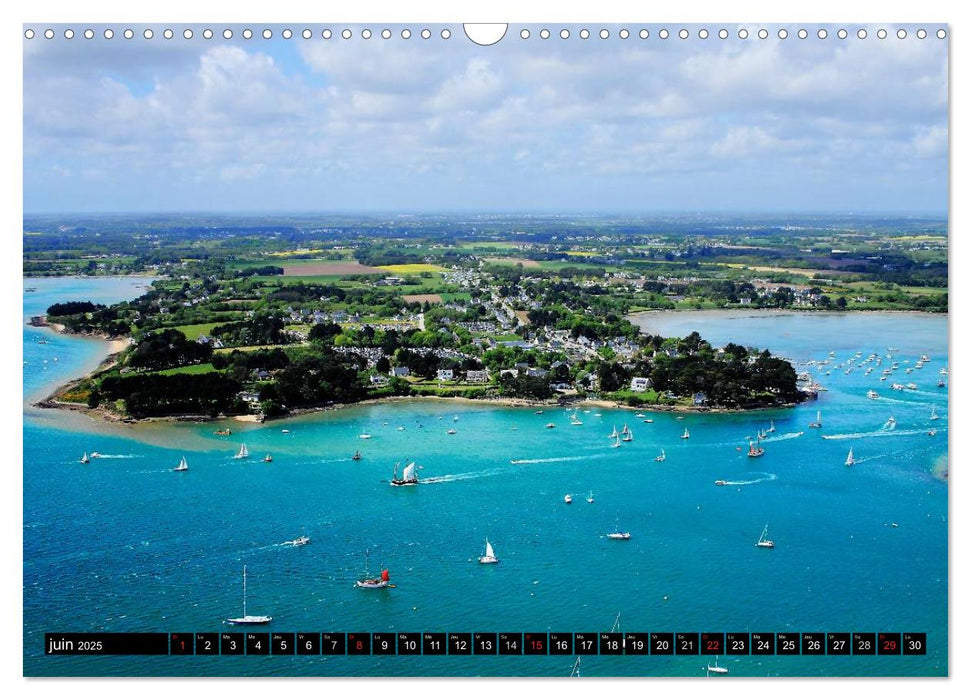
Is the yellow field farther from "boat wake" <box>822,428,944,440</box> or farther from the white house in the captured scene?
"boat wake" <box>822,428,944,440</box>

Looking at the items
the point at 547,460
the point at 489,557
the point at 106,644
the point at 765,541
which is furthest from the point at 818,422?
the point at 106,644

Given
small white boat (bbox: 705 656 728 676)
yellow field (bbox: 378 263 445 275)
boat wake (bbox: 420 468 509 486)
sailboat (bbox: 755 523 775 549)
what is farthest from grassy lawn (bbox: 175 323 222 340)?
small white boat (bbox: 705 656 728 676)

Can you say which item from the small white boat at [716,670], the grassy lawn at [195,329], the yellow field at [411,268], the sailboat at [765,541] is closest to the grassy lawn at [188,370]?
the grassy lawn at [195,329]

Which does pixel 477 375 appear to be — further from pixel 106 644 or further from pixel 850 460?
pixel 106 644

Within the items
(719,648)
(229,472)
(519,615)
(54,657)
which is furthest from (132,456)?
(719,648)

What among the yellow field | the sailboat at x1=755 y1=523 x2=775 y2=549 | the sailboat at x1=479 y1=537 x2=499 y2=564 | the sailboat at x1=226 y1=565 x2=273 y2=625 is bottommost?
the sailboat at x1=226 y1=565 x2=273 y2=625

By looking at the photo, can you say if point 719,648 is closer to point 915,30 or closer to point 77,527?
point 915,30

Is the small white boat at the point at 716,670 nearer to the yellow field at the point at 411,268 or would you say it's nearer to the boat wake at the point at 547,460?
the boat wake at the point at 547,460
